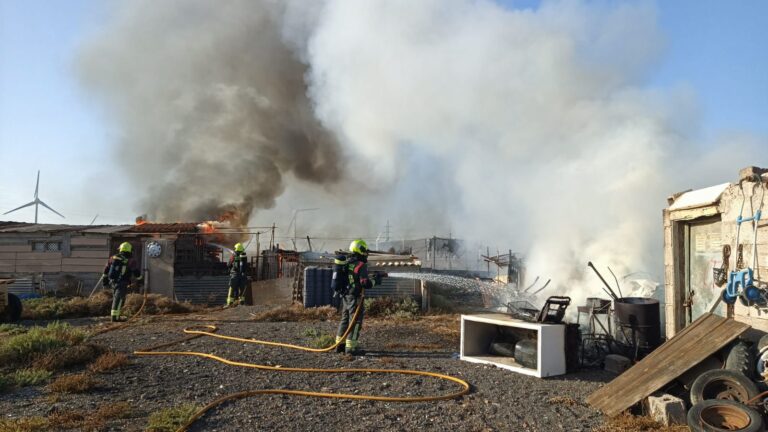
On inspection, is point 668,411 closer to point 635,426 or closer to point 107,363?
point 635,426

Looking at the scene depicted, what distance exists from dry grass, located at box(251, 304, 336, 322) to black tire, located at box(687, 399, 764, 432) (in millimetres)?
9471

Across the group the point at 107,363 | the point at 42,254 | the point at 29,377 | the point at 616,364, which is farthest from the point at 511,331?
the point at 42,254

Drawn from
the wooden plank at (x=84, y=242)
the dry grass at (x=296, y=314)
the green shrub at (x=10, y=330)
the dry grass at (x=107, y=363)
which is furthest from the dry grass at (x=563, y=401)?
the wooden plank at (x=84, y=242)

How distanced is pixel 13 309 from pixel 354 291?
30.1 ft

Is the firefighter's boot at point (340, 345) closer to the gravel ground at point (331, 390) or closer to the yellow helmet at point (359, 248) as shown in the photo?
the gravel ground at point (331, 390)

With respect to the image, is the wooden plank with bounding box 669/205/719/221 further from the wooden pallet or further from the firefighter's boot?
the firefighter's boot

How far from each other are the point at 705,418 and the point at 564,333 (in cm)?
269

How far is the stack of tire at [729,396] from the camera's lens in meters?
4.68

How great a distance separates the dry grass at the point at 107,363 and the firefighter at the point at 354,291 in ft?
10.5

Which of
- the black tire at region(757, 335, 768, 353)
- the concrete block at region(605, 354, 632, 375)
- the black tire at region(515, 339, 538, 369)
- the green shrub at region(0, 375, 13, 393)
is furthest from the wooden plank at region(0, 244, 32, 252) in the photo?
the black tire at region(757, 335, 768, 353)

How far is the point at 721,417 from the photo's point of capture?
4.82 metres

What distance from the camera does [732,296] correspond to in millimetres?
6750

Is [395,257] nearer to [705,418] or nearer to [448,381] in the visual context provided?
[448,381]

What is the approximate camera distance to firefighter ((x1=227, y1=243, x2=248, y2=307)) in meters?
15.9
